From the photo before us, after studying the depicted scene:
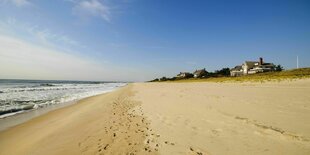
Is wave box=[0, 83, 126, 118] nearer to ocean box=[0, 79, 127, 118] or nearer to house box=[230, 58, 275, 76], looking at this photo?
ocean box=[0, 79, 127, 118]

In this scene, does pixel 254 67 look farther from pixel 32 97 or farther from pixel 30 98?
pixel 30 98

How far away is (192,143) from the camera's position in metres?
4.61

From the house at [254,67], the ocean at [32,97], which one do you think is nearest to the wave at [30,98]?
the ocean at [32,97]

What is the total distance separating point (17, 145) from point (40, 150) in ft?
5.04

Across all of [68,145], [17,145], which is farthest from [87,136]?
[17,145]

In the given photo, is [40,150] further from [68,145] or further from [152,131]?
[152,131]

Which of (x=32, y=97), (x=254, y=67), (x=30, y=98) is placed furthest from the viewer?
(x=254, y=67)

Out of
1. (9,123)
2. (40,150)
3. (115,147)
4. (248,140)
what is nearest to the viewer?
(248,140)

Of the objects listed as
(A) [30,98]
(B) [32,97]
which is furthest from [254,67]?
(A) [30,98]

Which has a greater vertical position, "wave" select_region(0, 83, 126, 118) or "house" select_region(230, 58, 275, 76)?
"house" select_region(230, 58, 275, 76)

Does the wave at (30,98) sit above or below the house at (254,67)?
below

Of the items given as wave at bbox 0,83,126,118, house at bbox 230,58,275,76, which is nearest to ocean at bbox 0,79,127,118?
wave at bbox 0,83,126,118

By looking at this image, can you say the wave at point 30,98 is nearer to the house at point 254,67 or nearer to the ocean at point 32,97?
the ocean at point 32,97

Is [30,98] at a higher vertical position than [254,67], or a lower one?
lower
